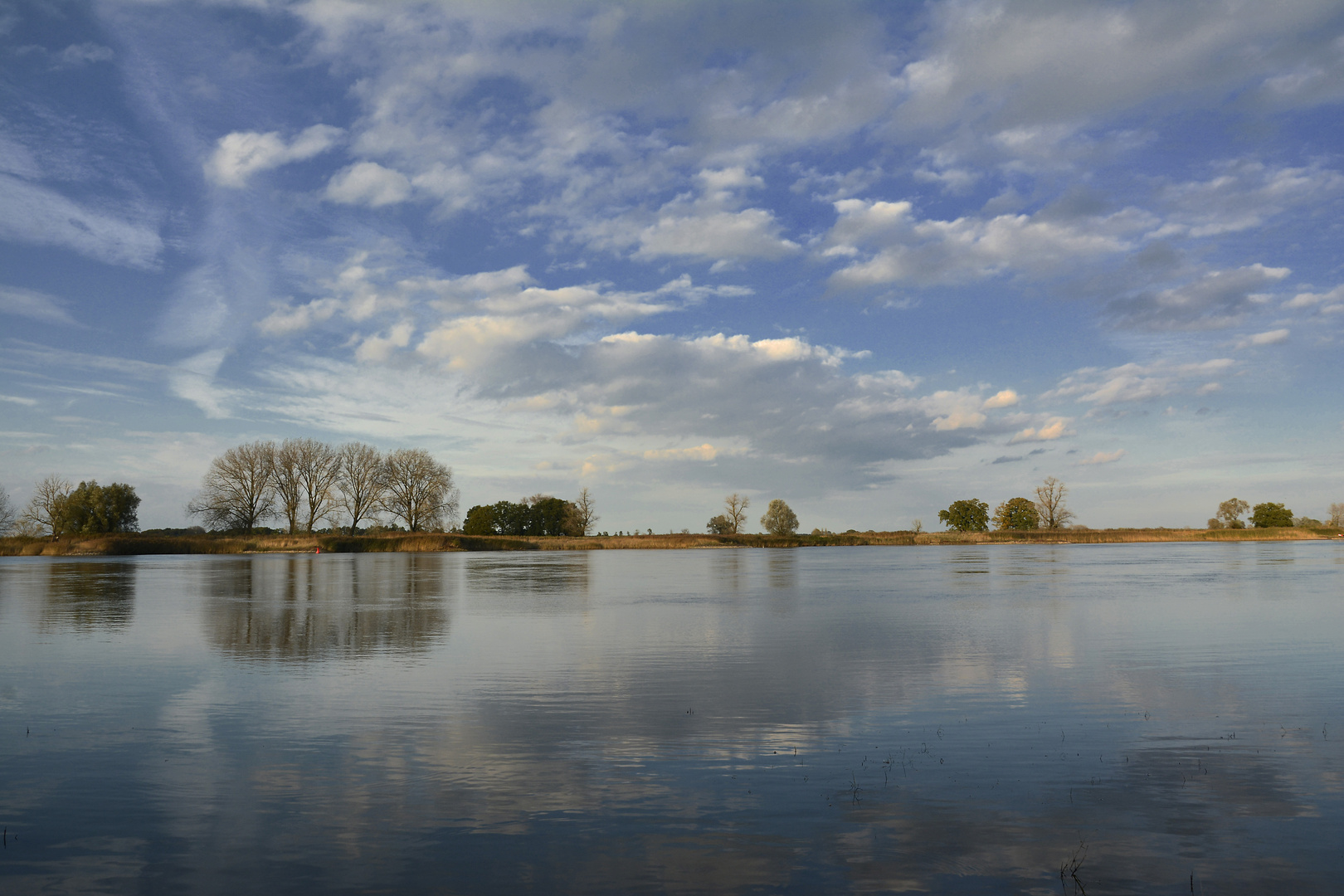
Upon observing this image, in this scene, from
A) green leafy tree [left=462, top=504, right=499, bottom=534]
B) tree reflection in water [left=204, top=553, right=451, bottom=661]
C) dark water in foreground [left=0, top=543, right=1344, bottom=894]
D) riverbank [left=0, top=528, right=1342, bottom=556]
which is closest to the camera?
dark water in foreground [left=0, top=543, right=1344, bottom=894]

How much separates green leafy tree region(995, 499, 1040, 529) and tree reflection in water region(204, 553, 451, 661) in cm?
15560

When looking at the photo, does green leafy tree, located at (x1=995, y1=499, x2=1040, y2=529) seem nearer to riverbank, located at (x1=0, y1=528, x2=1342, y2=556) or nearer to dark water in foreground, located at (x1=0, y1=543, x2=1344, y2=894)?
riverbank, located at (x1=0, y1=528, x2=1342, y2=556)

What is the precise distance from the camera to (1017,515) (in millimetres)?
177500

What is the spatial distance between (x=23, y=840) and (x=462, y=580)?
38370 millimetres

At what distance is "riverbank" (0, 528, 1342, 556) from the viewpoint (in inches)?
3888

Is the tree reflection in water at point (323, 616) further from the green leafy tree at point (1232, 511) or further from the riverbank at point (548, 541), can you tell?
the green leafy tree at point (1232, 511)

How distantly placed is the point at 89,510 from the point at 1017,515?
168 metres

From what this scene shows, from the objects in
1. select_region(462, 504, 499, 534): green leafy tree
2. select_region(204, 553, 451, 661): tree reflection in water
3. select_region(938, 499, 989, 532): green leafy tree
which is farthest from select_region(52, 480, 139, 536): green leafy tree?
select_region(938, 499, 989, 532): green leafy tree

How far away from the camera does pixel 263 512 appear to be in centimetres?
10525

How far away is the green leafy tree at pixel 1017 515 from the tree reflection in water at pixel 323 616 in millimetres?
155600

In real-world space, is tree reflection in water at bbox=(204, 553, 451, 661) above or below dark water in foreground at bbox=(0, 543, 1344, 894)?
below

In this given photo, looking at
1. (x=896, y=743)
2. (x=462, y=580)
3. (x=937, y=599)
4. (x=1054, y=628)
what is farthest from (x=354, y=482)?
(x=896, y=743)

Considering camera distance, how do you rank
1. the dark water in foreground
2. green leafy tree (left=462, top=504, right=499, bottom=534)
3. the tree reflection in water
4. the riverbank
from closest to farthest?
the dark water in foreground, the tree reflection in water, the riverbank, green leafy tree (left=462, top=504, right=499, bottom=534)

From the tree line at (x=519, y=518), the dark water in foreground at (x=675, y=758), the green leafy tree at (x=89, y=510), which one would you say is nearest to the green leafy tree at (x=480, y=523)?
the tree line at (x=519, y=518)
